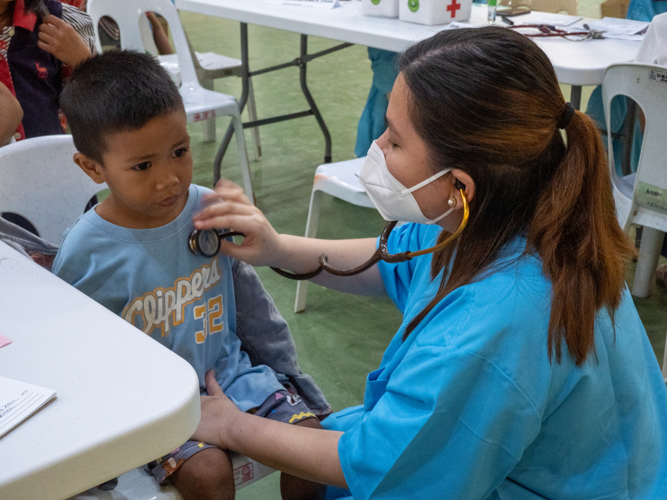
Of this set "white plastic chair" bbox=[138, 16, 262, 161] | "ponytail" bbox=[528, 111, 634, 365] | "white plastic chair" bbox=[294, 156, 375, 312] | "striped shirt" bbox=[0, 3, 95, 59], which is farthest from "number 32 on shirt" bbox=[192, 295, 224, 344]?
"white plastic chair" bbox=[138, 16, 262, 161]

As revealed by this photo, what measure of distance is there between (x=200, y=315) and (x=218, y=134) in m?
3.28

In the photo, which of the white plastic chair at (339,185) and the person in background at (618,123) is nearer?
the white plastic chair at (339,185)

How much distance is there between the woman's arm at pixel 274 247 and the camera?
112cm

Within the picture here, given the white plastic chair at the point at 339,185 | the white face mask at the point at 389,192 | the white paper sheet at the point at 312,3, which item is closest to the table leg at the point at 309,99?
the white paper sheet at the point at 312,3

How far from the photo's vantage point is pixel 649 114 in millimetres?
1812

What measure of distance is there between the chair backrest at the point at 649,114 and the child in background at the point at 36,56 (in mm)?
1380

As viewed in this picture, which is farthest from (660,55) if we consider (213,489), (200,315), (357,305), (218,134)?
(218,134)

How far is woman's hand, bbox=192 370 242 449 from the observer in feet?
3.37

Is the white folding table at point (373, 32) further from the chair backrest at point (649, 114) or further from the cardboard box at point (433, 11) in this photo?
the chair backrest at point (649, 114)

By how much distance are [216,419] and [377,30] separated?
179cm

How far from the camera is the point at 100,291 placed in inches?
42.8

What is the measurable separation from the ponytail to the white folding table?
1041 mm

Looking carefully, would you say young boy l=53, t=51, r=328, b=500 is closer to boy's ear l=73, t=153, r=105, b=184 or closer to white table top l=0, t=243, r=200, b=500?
boy's ear l=73, t=153, r=105, b=184

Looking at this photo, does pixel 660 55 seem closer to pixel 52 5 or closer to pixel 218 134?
pixel 52 5
